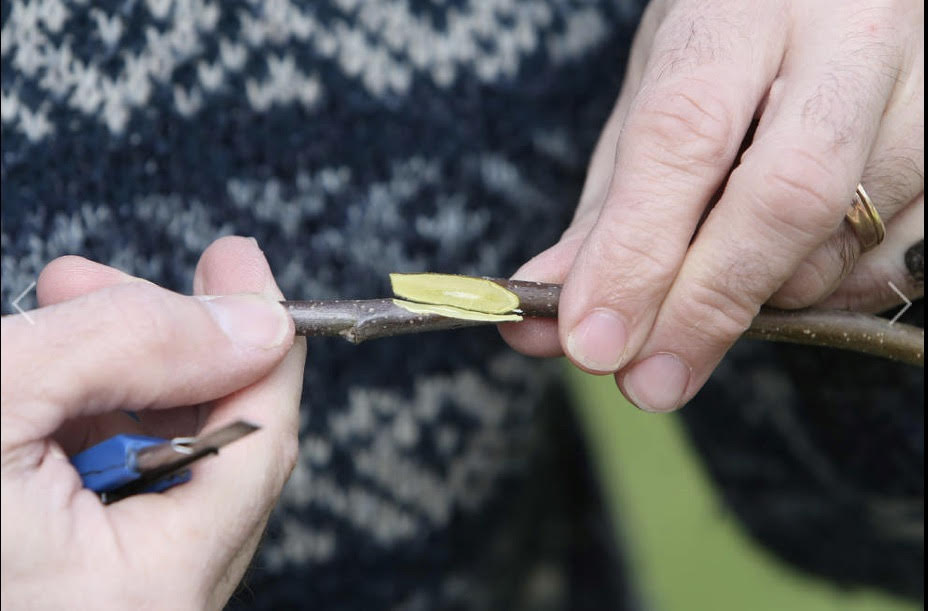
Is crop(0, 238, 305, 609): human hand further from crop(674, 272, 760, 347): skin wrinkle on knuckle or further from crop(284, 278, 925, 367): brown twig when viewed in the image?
crop(674, 272, 760, 347): skin wrinkle on knuckle

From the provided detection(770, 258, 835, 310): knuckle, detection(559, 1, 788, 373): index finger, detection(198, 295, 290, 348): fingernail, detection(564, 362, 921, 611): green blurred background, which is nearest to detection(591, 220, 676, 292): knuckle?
detection(559, 1, 788, 373): index finger

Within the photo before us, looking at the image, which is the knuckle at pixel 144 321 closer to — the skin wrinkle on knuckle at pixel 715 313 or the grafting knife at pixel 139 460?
the grafting knife at pixel 139 460

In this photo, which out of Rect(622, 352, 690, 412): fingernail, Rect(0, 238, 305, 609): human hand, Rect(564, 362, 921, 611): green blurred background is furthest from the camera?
Rect(564, 362, 921, 611): green blurred background

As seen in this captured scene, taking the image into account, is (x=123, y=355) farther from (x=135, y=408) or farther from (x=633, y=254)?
(x=633, y=254)

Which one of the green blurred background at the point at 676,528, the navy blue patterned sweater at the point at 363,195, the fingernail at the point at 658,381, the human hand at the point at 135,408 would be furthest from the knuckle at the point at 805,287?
the green blurred background at the point at 676,528

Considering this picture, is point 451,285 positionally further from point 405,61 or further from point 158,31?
point 158,31

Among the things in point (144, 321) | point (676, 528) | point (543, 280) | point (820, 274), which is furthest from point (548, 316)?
point (676, 528)

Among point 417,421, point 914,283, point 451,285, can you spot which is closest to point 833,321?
point 914,283
